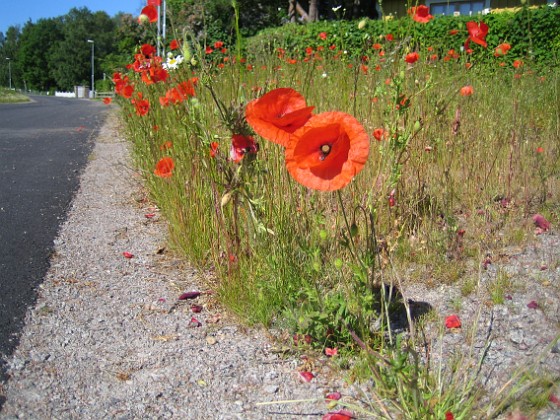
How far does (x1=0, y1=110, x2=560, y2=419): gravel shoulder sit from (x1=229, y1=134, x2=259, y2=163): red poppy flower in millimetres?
705

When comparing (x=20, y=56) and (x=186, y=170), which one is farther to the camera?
(x=20, y=56)

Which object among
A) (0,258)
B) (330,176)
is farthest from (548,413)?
(0,258)

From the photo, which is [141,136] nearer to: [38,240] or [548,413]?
[38,240]

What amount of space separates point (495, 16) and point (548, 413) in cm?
1160

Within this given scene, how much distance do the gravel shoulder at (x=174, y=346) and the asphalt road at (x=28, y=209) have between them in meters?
0.07

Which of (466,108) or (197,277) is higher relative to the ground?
(466,108)

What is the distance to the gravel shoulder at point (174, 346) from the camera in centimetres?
176

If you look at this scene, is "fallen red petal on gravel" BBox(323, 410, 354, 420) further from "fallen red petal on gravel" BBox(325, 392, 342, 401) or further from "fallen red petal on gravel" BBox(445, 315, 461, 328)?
"fallen red petal on gravel" BBox(445, 315, 461, 328)

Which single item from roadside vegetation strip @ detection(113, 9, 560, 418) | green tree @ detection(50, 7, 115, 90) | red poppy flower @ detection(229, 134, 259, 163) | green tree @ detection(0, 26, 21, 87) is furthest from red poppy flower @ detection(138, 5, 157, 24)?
green tree @ detection(0, 26, 21, 87)

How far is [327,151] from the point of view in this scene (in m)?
1.51

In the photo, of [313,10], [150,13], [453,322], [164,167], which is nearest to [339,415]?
[453,322]

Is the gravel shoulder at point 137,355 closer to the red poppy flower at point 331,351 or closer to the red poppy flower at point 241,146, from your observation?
the red poppy flower at point 331,351

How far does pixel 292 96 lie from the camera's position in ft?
5.13

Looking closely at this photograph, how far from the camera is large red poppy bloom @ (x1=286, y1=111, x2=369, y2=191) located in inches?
57.9
